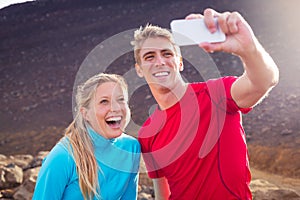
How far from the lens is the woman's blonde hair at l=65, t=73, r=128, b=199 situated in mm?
2789

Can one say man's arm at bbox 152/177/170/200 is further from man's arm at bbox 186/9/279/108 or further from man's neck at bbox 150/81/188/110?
man's arm at bbox 186/9/279/108

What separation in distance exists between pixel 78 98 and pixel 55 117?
13236 mm

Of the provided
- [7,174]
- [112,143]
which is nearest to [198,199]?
[112,143]

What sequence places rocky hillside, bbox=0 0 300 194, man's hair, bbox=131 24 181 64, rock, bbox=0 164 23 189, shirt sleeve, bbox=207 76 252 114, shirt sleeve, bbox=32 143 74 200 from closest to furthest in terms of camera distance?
1. shirt sleeve, bbox=207 76 252 114
2. shirt sleeve, bbox=32 143 74 200
3. man's hair, bbox=131 24 181 64
4. rock, bbox=0 164 23 189
5. rocky hillside, bbox=0 0 300 194

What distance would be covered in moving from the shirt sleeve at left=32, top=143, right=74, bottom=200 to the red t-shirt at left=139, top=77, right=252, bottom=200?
627mm

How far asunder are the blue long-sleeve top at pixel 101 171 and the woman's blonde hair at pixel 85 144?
0.04 meters

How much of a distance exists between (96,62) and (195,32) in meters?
18.3

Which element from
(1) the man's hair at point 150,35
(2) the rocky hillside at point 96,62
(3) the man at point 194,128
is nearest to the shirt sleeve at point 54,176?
(3) the man at point 194,128

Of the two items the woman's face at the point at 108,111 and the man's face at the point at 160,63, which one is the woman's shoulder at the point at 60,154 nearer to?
the woman's face at the point at 108,111

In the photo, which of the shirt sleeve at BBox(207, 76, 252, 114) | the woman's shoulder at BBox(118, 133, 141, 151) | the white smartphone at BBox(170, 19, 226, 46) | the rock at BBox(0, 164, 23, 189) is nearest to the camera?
the white smartphone at BBox(170, 19, 226, 46)

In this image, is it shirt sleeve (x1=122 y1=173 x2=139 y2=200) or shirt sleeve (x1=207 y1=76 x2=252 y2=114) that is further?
shirt sleeve (x1=122 y1=173 x2=139 y2=200)

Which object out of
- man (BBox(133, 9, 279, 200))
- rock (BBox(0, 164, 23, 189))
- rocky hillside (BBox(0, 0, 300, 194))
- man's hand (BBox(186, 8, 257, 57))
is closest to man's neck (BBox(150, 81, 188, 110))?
man (BBox(133, 9, 279, 200))

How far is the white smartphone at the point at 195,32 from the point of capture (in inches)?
69.9

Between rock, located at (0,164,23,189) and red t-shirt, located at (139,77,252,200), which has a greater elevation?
red t-shirt, located at (139,77,252,200)
